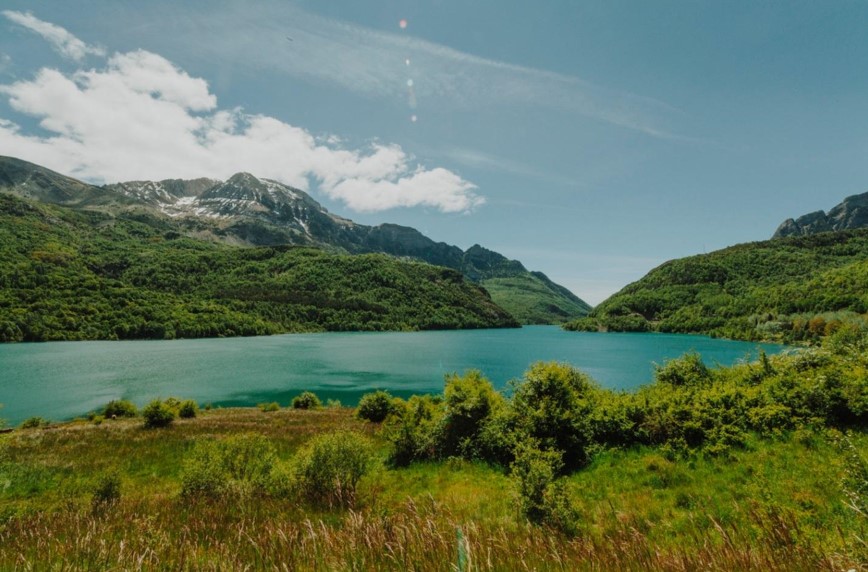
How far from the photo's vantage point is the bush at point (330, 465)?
A: 13.9 meters

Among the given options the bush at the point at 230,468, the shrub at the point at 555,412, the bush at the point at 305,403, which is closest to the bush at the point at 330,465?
the bush at the point at 230,468

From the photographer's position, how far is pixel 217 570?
3.23 m

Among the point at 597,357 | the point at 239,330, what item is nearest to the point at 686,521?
the point at 597,357

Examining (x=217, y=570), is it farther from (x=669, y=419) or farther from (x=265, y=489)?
(x=669, y=419)

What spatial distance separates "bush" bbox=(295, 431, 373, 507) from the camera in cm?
1394

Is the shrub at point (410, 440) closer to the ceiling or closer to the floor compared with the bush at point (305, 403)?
closer to the ceiling

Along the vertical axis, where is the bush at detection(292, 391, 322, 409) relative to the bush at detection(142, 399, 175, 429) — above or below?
below

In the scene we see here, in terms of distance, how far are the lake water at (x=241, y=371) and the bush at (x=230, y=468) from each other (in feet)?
173

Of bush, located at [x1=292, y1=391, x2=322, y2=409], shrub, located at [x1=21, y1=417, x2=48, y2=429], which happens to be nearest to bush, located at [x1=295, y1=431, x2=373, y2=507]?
bush, located at [x1=292, y1=391, x2=322, y2=409]

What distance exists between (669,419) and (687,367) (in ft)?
27.6

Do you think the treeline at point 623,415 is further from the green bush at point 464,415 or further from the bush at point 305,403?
the bush at point 305,403

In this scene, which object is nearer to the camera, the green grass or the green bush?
the green grass

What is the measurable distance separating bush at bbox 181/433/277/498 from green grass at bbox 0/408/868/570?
1184mm

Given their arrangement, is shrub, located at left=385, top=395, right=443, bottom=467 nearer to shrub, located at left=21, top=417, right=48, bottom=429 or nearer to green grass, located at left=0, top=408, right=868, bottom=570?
green grass, located at left=0, top=408, right=868, bottom=570
